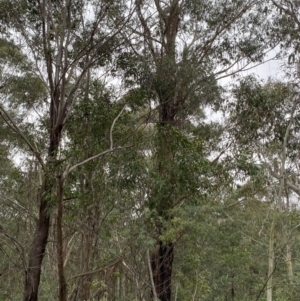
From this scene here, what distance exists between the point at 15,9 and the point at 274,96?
423cm

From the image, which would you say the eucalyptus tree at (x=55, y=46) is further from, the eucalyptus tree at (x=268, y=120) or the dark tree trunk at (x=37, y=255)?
the eucalyptus tree at (x=268, y=120)

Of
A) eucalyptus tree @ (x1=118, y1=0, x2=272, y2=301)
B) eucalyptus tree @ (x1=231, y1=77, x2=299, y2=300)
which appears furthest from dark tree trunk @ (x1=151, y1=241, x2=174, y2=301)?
eucalyptus tree @ (x1=231, y1=77, x2=299, y2=300)

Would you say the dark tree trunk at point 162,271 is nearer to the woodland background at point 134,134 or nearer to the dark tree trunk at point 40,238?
the woodland background at point 134,134

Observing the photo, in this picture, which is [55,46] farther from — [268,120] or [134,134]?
[268,120]

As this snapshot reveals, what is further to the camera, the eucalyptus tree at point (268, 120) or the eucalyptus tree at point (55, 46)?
the eucalyptus tree at point (268, 120)

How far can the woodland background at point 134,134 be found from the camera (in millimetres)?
5059

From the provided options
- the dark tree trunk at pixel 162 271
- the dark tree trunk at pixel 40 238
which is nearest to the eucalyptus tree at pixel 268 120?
the dark tree trunk at pixel 162 271

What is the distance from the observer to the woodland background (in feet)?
16.6

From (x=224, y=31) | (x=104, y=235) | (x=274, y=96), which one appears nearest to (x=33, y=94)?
(x=104, y=235)

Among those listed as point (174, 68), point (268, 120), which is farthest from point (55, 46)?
point (268, 120)

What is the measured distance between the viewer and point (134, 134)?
5.64 metres

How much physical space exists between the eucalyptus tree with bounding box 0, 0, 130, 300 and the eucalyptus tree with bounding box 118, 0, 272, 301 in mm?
434

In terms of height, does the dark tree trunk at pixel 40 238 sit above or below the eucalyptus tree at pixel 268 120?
below

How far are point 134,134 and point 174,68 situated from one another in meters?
1.19
